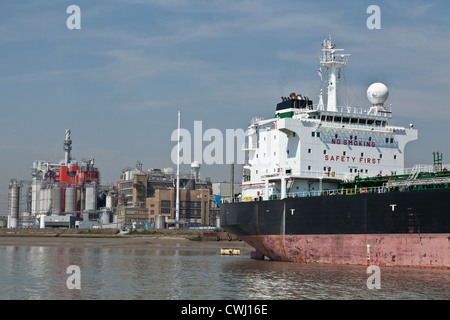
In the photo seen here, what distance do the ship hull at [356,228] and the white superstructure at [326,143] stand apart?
2248mm

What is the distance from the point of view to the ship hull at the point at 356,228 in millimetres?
31938

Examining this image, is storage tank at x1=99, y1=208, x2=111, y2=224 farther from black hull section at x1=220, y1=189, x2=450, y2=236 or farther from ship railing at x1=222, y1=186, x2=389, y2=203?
black hull section at x1=220, y1=189, x2=450, y2=236

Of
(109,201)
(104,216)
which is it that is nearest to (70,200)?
(109,201)

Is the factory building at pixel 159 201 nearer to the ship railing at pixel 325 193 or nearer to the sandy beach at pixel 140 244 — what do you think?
the sandy beach at pixel 140 244

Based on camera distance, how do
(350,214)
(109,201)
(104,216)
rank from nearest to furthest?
(350,214) → (104,216) → (109,201)

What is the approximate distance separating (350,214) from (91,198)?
117 meters

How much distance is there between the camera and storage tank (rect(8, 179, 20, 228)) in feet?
491

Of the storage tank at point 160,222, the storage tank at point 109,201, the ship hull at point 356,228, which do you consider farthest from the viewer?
the storage tank at point 109,201

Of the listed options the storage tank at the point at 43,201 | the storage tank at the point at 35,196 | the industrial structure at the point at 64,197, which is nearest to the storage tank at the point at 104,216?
the industrial structure at the point at 64,197

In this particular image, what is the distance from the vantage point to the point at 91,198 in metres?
146

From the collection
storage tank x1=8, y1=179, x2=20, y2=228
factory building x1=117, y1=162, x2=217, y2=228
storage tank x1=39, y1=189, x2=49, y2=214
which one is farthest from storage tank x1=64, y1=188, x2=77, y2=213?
storage tank x1=8, y1=179, x2=20, y2=228

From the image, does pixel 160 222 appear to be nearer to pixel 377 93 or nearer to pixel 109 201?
pixel 109 201

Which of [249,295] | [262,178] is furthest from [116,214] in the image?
[249,295]

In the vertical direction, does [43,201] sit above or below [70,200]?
below
